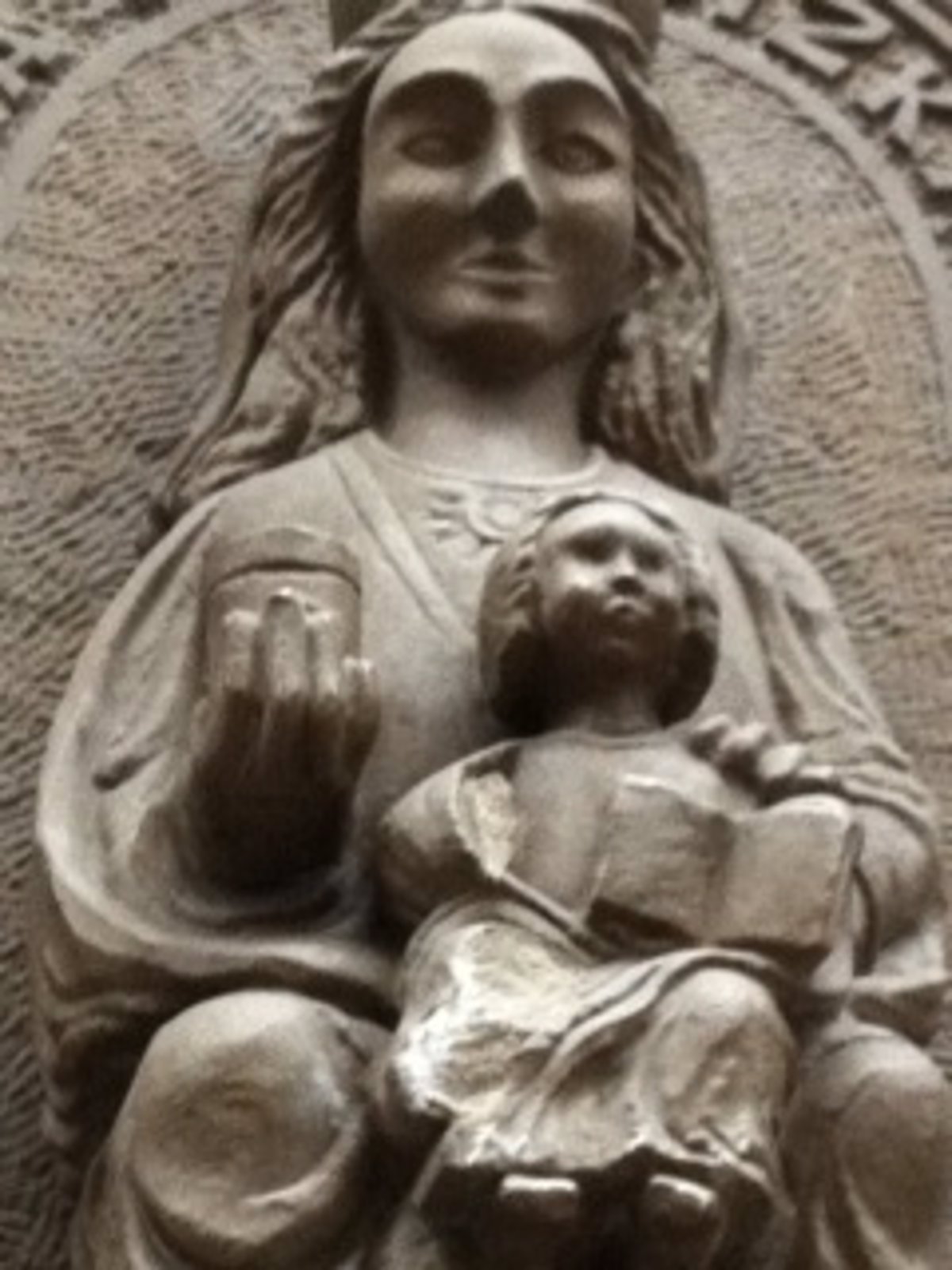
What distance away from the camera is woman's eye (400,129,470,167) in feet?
7.72

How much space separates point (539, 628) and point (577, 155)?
38 cm

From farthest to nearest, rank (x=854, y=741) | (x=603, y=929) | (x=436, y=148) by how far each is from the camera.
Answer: (x=436, y=148)
(x=854, y=741)
(x=603, y=929)

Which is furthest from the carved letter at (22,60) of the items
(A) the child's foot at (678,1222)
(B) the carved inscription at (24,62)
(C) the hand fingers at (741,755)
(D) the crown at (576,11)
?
(A) the child's foot at (678,1222)

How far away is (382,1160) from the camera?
1.93m

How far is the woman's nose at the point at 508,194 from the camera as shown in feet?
7.58

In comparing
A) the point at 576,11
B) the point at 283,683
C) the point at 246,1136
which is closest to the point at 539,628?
the point at 283,683

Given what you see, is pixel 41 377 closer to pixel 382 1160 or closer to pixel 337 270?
pixel 337 270

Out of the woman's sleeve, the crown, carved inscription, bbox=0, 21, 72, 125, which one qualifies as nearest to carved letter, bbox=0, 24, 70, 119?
carved inscription, bbox=0, 21, 72, 125

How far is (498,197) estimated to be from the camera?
231 cm

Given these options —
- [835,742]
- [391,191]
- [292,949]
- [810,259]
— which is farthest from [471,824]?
[810,259]

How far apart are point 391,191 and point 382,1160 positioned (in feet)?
2.06

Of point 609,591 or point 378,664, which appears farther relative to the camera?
point 378,664

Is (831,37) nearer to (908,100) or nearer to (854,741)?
(908,100)

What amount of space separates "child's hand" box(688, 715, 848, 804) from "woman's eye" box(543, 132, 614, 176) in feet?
1.39
